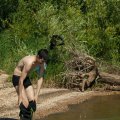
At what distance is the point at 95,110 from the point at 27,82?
12.8ft

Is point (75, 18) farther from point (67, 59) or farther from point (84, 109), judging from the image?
point (84, 109)

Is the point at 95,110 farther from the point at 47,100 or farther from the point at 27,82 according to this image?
the point at 27,82

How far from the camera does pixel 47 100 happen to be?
45.2ft

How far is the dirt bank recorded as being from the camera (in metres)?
12.1

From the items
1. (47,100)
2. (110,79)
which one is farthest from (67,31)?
(47,100)

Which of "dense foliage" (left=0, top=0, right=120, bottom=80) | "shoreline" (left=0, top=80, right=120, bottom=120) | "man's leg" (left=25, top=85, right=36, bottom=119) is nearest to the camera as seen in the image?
"man's leg" (left=25, top=85, right=36, bottom=119)

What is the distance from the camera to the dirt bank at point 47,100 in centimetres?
1205

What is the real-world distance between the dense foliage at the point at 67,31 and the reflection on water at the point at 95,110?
292 centimetres

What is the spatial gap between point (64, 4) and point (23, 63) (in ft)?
48.9

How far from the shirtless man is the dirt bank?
1901 mm

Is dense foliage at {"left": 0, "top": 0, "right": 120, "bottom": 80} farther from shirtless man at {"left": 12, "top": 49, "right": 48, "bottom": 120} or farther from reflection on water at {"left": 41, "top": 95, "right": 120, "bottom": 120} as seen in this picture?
shirtless man at {"left": 12, "top": 49, "right": 48, "bottom": 120}

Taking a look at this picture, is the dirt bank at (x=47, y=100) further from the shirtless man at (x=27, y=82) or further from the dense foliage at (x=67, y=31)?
the shirtless man at (x=27, y=82)

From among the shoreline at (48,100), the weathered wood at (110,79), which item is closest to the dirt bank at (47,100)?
the shoreline at (48,100)

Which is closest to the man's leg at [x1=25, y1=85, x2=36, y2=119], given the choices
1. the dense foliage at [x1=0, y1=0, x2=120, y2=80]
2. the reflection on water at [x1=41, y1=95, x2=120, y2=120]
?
the reflection on water at [x1=41, y1=95, x2=120, y2=120]
